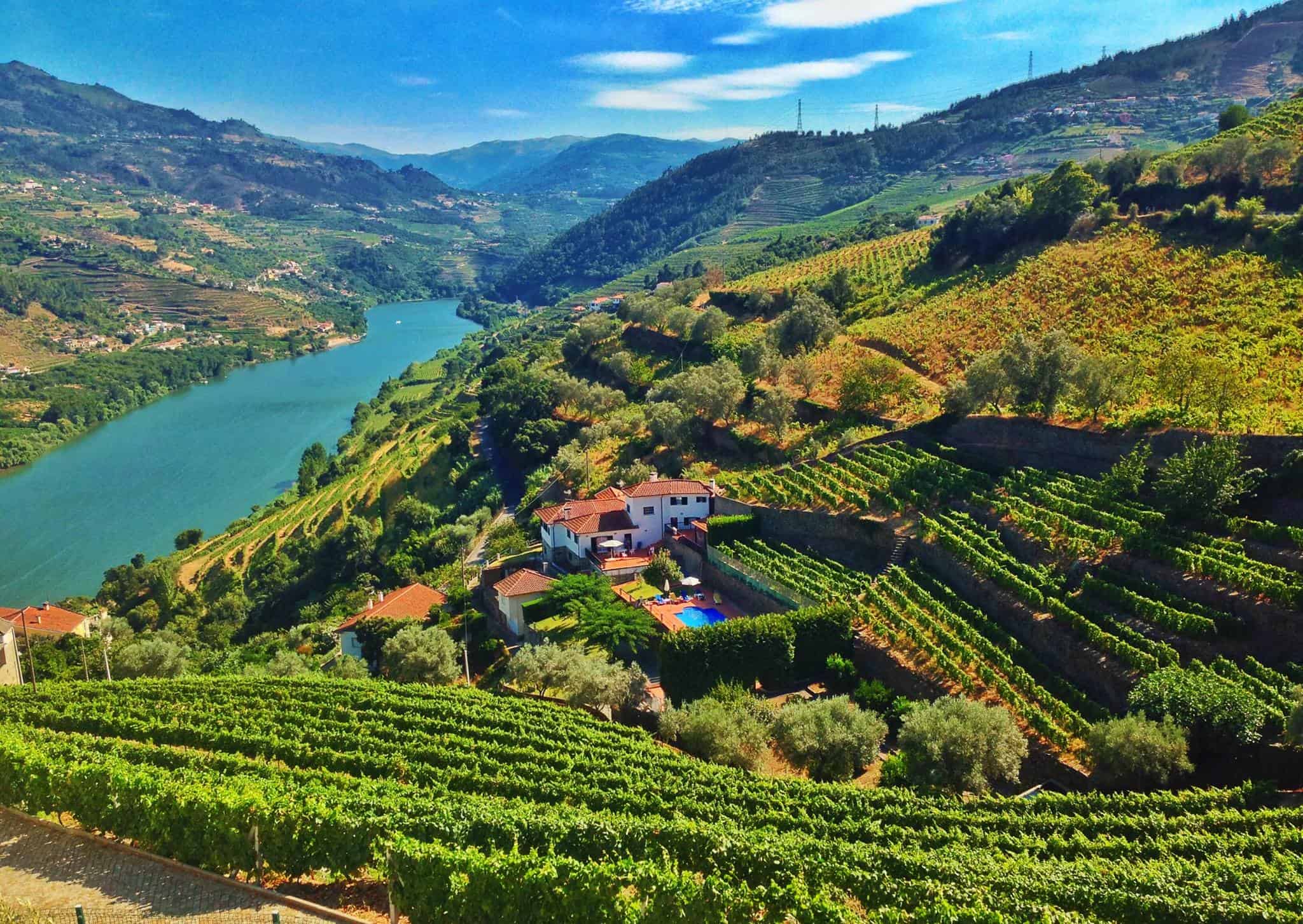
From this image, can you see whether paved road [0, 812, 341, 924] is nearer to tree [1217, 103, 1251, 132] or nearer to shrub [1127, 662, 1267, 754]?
shrub [1127, 662, 1267, 754]

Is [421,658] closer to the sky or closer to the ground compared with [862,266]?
closer to the ground

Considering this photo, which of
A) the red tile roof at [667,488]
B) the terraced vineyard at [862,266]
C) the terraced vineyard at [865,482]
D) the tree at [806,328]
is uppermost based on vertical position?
the terraced vineyard at [862,266]

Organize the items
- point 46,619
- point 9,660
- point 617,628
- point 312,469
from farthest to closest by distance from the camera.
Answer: point 312,469
point 46,619
point 9,660
point 617,628

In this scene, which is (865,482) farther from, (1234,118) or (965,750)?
(1234,118)

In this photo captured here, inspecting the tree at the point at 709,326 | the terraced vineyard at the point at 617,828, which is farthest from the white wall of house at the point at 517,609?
the tree at the point at 709,326

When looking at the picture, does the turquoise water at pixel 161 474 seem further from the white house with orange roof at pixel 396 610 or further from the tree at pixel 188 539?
the white house with orange roof at pixel 396 610

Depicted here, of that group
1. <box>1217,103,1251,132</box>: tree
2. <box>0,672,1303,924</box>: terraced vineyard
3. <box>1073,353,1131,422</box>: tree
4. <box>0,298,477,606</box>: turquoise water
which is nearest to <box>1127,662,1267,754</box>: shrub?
<box>0,672,1303,924</box>: terraced vineyard

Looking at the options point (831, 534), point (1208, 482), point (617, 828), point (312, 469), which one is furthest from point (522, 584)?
point (312, 469)
